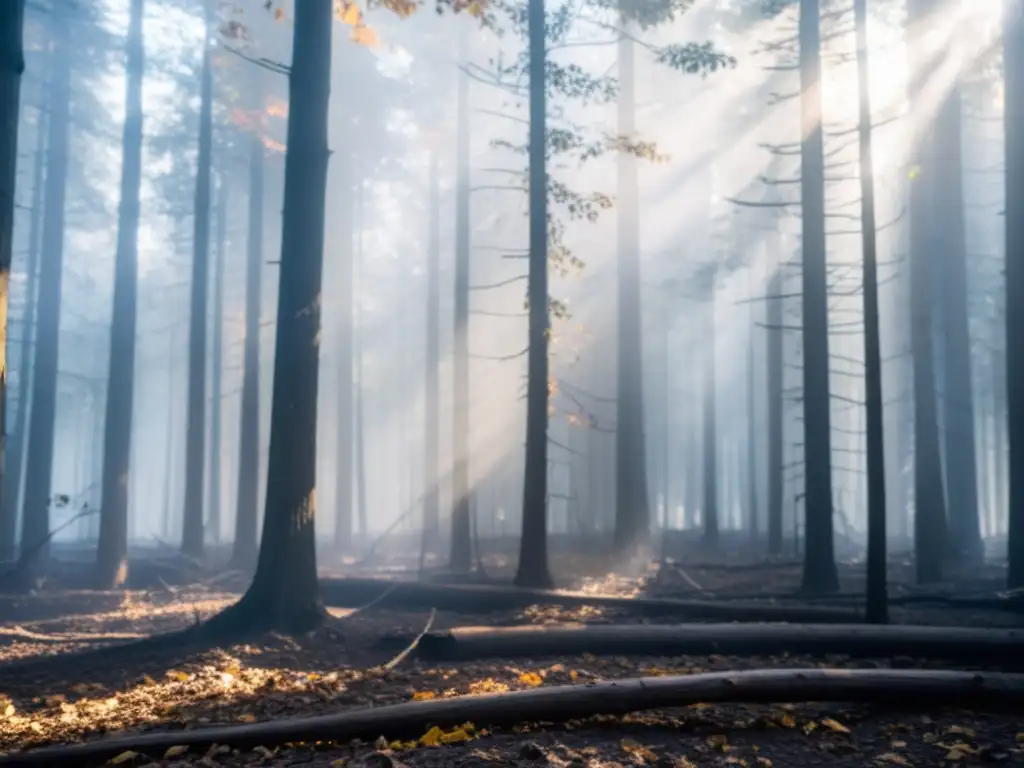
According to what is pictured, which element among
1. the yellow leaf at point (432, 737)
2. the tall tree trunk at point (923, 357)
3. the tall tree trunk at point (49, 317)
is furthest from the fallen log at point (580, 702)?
the tall tree trunk at point (49, 317)

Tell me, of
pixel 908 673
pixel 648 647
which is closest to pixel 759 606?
pixel 648 647

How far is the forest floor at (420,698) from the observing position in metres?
5.74

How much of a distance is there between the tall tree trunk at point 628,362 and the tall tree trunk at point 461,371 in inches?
161

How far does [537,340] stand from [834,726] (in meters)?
9.78

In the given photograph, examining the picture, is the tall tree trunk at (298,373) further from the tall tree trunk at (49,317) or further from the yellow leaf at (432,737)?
the tall tree trunk at (49,317)

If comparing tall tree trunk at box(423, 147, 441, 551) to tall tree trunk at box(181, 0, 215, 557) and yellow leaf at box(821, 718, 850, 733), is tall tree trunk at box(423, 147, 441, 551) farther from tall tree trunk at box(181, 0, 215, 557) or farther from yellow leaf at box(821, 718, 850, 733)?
yellow leaf at box(821, 718, 850, 733)

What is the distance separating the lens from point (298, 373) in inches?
442

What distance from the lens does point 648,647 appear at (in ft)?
30.1

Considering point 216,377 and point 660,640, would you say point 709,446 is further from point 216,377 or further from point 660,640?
point 660,640

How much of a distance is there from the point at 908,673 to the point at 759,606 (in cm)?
452

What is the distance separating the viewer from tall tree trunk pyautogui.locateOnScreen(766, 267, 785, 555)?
24.4 metres

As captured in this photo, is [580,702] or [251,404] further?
[251,404]

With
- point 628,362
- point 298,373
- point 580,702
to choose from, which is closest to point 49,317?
point 298,373

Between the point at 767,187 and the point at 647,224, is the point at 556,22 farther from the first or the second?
the point at 647,224
